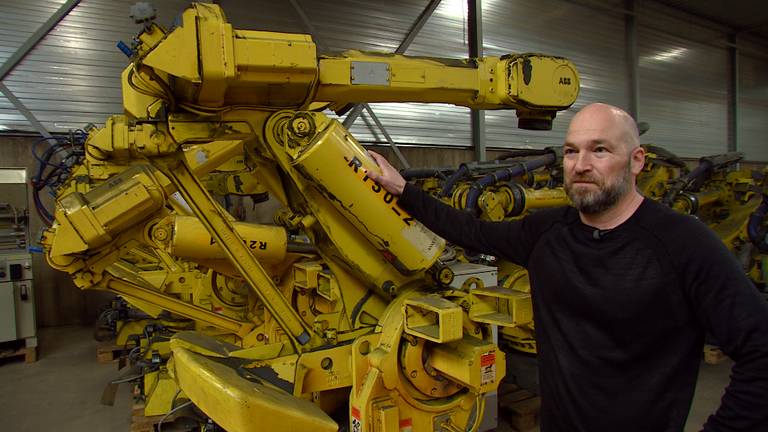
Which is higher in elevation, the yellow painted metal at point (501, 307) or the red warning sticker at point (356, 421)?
the yellow painted metal at point (501, 307)

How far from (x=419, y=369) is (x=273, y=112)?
1648 mm

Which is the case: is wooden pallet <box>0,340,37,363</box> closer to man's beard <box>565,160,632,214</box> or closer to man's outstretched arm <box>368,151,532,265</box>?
man's outstretched arm <box>368,151,532,265</box>

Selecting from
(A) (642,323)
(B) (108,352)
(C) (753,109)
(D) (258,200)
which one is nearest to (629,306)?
(A) (642,323)

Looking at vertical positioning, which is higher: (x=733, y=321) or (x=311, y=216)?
(x=311, y=216)

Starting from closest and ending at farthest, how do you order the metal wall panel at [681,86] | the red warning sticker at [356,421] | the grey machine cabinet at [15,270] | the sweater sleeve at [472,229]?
the sweater sleeve at [472,229], the red warning sticker at [356,421], the grey machine cabinet at [15,270], the metal wall panel at [681,86]

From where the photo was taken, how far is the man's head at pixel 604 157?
4.65 feet

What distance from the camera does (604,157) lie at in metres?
1.42

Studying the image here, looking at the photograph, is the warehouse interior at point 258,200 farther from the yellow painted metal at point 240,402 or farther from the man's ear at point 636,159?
the man's ear at point 636,159

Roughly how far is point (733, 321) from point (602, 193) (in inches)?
Result: 17.9

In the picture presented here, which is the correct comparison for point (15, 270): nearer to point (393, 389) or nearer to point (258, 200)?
point (258, 200)

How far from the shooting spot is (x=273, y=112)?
2709 millimetres

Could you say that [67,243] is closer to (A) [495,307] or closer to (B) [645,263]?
(A) [495,307]

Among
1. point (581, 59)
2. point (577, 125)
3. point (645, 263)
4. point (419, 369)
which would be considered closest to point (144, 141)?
point (419, 369)

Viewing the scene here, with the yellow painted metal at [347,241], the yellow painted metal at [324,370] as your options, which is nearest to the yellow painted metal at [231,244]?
the yellow painted metal at [324,370]
